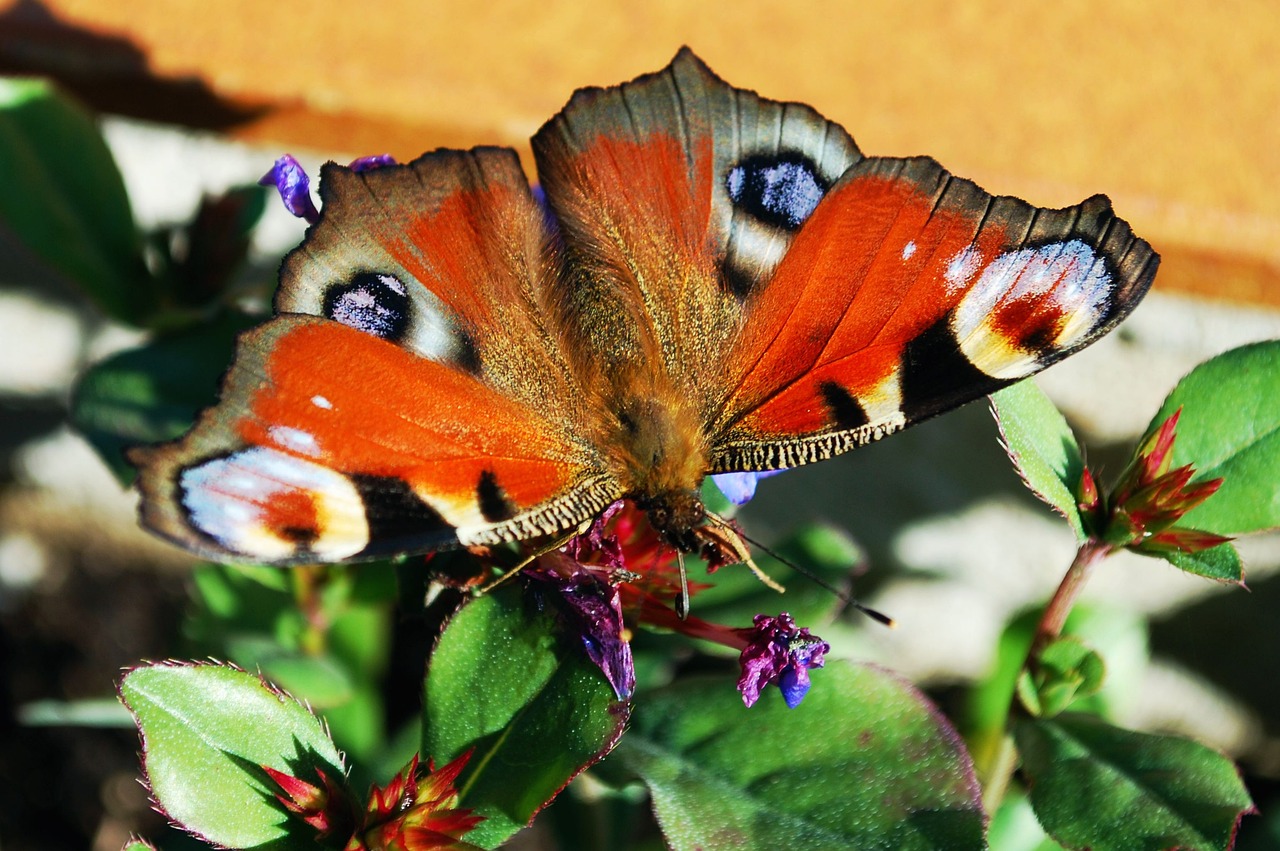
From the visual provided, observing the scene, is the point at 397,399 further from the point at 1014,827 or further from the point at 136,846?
the point at 1014,827

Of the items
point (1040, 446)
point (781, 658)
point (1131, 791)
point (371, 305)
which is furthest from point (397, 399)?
point (1131, 791)

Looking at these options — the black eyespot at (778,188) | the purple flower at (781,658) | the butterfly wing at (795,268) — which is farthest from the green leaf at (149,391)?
the purple flower at (781,658)

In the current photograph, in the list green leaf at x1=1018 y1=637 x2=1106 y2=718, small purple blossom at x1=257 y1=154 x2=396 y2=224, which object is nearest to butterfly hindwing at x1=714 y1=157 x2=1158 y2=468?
green leaf at x1=1018 y1=637 x2=1106 y2=718

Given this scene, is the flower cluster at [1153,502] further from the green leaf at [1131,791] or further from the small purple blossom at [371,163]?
the small purple blossom at [371,163]

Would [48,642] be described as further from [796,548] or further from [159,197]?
[796,548]

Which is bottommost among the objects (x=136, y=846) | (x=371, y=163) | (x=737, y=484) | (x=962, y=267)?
(x=136, y=846)

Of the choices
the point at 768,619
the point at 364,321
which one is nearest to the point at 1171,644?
the point at 768,619
